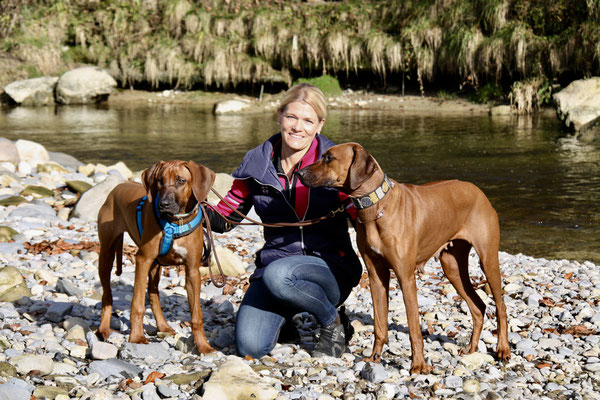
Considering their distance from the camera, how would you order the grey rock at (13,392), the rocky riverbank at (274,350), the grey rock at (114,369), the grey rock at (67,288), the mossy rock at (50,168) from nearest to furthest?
the grey rock at (13,392) < the rocky riverbank at (274,350) < the grey rock at (114,369) < the grey rock at (67,288) < the mossy rock at (50,168)

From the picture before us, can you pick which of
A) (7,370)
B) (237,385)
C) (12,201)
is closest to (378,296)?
(237,385)

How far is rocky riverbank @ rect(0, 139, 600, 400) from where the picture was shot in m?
3.40

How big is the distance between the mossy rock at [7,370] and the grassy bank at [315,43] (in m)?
17.7

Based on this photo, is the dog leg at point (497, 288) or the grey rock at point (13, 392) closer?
the grey rock at point (13, 392)

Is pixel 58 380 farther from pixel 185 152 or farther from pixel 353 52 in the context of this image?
pixel 353 52

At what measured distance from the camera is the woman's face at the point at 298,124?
13.6ft

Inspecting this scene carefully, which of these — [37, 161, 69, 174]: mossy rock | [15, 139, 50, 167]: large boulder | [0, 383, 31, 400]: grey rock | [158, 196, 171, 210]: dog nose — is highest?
[158, 196, 171, 210]: dog nose

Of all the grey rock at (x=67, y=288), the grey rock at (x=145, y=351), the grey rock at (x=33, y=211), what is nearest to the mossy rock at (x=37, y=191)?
the grey rock at (x=33, y=211)

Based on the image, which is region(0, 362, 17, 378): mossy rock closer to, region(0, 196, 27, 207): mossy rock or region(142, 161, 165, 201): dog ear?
region(142, 161, 165, 201): dog ear

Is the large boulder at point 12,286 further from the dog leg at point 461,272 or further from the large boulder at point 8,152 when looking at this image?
the large boulder at point 8,152

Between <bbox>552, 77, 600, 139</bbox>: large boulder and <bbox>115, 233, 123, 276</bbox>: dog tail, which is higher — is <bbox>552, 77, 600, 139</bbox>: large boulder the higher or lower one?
the higher one

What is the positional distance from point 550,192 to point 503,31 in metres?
11.1

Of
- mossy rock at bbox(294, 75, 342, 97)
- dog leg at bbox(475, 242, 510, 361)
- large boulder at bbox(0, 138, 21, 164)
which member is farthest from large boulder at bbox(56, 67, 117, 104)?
dog leg at bbox(475, 242, 510, 361)

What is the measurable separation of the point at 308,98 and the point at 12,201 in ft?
17.2
